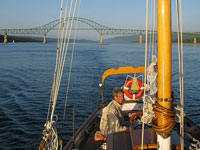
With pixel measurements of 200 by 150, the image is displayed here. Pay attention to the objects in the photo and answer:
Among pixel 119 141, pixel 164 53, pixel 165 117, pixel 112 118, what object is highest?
pixel 164 53

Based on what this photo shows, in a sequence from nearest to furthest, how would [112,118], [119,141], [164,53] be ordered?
[164,53], [119,141], [112,118]

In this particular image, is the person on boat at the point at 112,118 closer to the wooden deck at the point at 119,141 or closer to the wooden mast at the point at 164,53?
the wooden deck at the point at 119,141

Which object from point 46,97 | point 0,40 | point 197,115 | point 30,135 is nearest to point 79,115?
point 30,135

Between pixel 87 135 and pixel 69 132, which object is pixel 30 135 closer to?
pixel 69 132

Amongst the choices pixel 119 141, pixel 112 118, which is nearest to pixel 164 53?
pixel 119 141

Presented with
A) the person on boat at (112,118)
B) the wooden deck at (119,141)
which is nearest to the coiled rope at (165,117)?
the wooden deck at (119,141)

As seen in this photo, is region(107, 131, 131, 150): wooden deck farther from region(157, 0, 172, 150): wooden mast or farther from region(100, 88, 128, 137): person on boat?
region(157, 0, 172, 150): wooden mast

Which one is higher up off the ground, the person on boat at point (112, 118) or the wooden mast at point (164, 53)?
the wooden mast at point (164, 53)

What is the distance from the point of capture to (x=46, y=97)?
13.9 meters

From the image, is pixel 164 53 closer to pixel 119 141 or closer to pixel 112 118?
pixel 119 141

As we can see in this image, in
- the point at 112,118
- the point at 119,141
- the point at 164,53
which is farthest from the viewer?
the point at 112,118

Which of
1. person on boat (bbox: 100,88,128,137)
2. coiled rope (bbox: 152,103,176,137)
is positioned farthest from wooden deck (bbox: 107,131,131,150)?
coiled rope (bbox: 152,103,176,137)

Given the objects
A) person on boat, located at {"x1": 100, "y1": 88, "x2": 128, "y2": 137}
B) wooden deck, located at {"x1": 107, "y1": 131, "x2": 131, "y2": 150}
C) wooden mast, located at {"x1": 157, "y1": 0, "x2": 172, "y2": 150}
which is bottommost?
wooden deck, located at {"x1": 107, "y1": 131, "x2": 131, "y2": 150}

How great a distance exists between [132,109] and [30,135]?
4453mm
